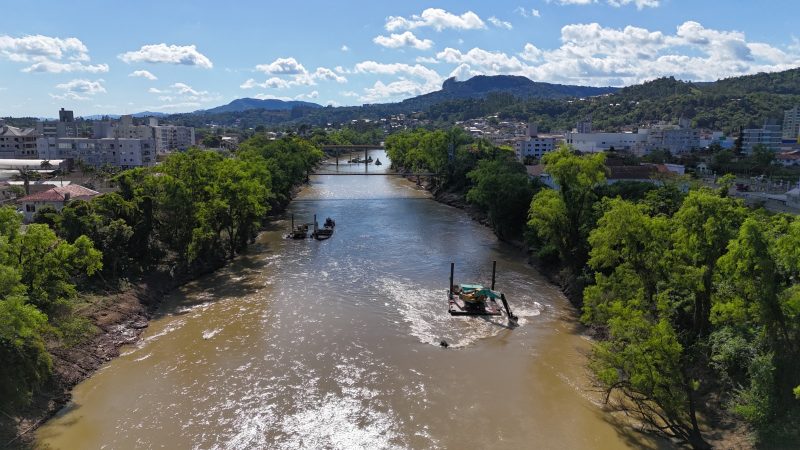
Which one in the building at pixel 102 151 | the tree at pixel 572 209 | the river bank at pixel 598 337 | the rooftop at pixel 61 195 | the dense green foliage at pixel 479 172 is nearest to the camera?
the river bank at pixel 598 337

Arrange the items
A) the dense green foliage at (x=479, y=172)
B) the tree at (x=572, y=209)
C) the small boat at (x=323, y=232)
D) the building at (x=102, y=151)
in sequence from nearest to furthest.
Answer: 1. the tree at (x=572, y=209)
2. the dense green foliage at (x=479, y=172)
3. the small boat at (x=323, y=232)
4. the building at (x=102, y=151)

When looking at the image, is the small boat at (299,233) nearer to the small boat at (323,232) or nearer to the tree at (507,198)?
the small boat at (323,232)

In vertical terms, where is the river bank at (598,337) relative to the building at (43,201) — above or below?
below

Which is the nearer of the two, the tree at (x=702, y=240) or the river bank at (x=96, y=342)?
the river bank at (x=96, y=342)

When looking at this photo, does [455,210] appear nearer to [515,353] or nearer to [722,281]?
[515,353]

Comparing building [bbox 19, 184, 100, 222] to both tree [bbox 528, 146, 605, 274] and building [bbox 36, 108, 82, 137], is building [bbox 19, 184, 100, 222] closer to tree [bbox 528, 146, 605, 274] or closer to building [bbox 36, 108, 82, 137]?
tree [bbox 528, 146, 605, 274]

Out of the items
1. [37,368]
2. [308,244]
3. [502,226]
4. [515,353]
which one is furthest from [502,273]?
[37,368]

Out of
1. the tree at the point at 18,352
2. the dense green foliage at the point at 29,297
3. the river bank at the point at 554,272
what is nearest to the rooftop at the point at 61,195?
the dense green foliage at the point at 29,297

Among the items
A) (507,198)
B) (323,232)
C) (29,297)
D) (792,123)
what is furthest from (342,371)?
(792,123)
